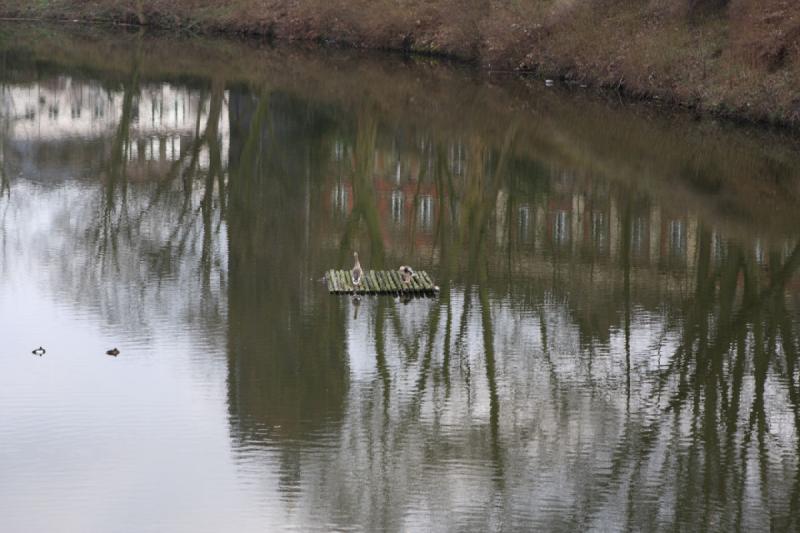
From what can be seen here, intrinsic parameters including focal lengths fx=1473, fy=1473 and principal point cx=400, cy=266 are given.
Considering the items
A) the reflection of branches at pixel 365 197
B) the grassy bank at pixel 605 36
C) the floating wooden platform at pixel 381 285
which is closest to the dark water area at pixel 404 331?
the reflection of branches at pixel 365 197

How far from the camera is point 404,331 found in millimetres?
19438

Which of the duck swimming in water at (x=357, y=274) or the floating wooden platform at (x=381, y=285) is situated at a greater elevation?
the duck swimming in water at (x=357, y=274)

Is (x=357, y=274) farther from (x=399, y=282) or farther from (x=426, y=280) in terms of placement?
(x=426, y=280)

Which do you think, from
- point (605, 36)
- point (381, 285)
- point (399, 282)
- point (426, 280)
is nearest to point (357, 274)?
point (381, 285)

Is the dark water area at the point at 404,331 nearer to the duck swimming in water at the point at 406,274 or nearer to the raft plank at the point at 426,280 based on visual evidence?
the raft plank at the point at 426,280

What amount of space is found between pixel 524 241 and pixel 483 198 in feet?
13.2

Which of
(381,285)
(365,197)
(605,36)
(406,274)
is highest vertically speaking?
(605,36)

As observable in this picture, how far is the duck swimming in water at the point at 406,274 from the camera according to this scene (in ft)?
70.1

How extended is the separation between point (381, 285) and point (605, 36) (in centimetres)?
2707

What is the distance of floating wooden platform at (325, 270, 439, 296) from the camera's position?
21.0 meters

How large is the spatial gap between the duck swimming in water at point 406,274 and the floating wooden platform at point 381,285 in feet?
0.14

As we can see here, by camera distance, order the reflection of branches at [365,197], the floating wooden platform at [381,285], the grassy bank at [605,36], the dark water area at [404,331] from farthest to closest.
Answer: the grassy bank at [605,36], the reflection of branches at [365,197], the floating wooden platform at [381,285], the dark water area at [404,331]

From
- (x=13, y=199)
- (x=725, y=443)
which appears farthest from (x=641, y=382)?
(x=13, y=199)

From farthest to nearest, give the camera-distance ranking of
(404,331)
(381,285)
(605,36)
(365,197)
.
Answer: (605,36), (365,197), (381,285), (404,331)
